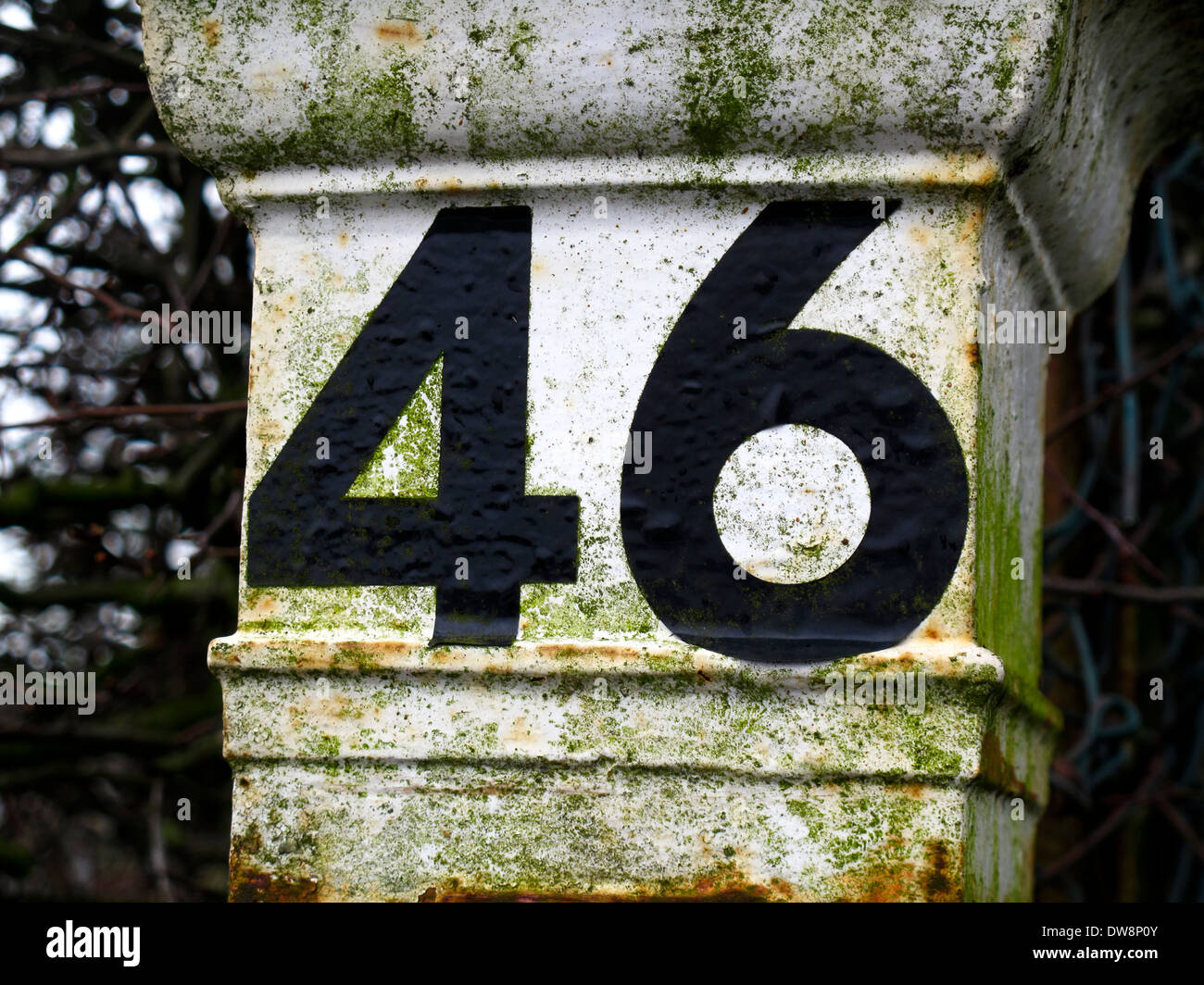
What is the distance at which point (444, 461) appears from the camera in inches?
50.1

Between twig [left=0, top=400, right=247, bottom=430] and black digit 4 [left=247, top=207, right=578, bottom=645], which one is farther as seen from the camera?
twig [left=0, top=400, right=247, bottom=430]

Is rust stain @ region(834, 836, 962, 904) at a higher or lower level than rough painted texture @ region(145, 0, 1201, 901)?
lower

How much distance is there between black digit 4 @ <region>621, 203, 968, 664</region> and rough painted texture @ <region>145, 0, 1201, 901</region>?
0.9 inches

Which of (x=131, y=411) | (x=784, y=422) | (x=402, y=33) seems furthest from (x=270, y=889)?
(x=131, y=411)

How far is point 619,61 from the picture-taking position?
122 centimetres

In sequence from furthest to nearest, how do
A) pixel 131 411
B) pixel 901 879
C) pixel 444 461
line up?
pixel 131 411 → pixel 444 461 → pixel 901 879

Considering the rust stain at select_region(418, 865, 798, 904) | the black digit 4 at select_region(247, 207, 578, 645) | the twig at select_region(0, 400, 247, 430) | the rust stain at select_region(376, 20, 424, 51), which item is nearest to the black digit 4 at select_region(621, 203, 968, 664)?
the black digit 4 at select_region(247, 207, 578, 645)

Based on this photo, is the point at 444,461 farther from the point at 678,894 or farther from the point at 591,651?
the point at 678,894

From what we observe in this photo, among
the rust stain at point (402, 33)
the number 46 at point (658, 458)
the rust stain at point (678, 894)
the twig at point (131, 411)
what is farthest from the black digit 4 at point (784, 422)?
the twig at point (131, 411)

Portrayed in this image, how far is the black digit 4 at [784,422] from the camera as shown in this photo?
121 centimetres

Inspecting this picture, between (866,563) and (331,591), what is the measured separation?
614mm

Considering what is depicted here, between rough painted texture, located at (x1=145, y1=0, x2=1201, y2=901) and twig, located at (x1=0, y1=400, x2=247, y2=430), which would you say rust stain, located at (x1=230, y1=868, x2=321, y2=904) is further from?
twig, located at (x1=0, y1=400, x2=247, y2=430)

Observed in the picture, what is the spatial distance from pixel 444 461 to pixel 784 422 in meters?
0.40

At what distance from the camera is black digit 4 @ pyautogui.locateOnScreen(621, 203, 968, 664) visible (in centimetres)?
121
